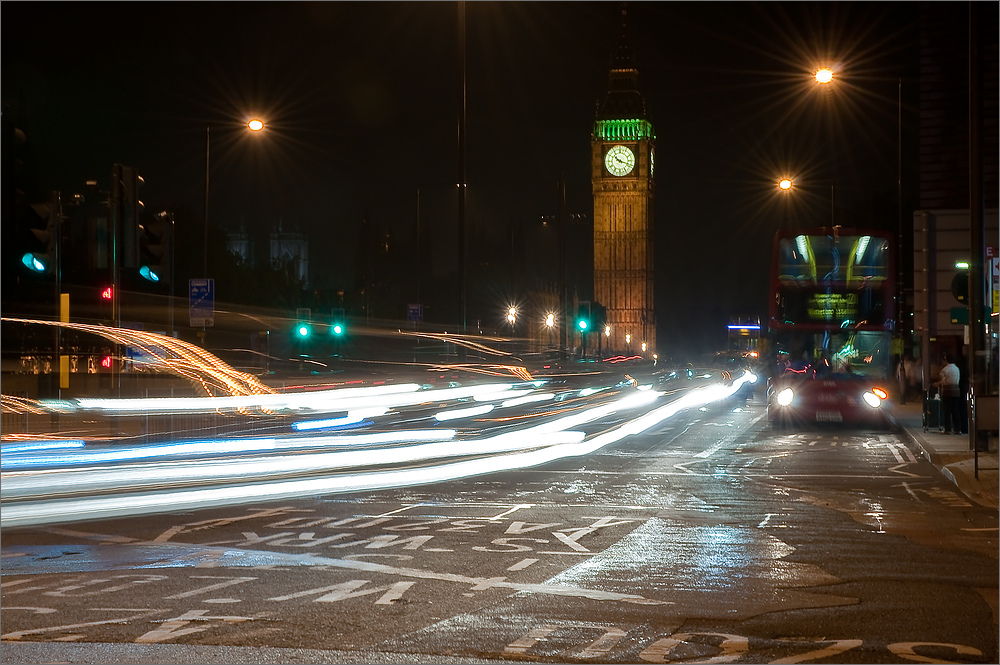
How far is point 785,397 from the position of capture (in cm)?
2745

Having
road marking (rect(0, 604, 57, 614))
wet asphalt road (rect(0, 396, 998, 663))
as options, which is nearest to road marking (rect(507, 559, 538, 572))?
wet asphalt road (rect(0, 396, 998, 663))

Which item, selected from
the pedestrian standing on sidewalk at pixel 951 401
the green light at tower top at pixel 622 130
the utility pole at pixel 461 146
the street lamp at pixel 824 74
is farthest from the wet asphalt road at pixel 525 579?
the green light at tower top at pixel 622 130

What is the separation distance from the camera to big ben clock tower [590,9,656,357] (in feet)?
460

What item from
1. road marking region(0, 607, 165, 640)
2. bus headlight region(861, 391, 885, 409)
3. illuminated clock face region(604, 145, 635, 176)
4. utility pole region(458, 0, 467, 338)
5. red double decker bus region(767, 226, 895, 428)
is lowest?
road marking region(0, 607, 165, 640)

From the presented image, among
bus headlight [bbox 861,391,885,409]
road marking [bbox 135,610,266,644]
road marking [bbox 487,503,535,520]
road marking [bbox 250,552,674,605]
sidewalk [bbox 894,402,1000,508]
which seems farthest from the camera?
bus headlight [bbox 861,391,885,409]

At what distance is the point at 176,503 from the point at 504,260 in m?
139

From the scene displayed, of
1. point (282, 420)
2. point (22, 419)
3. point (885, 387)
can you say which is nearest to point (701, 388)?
point (885, 387)

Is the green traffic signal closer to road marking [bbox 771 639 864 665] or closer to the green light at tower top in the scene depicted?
road marking [bbox 771 639 864 665]

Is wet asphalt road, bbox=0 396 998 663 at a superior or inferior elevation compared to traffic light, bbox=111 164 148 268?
inferior

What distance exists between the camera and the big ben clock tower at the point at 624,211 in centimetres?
14025

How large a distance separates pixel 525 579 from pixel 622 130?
135 m

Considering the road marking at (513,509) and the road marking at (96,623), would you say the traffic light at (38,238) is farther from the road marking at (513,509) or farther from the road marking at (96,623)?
the road marking at (513,509)

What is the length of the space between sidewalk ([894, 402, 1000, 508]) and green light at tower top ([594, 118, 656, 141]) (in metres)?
115

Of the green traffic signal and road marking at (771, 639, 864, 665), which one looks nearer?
road marking at (771, 639, 864, 665)
